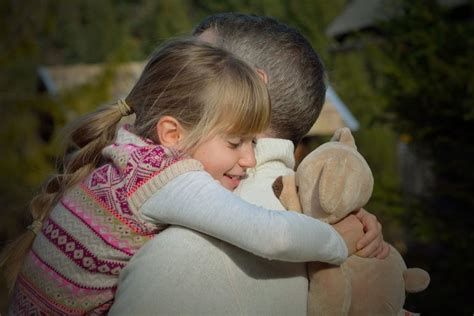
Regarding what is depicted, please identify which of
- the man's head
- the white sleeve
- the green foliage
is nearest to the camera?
the white sleeve

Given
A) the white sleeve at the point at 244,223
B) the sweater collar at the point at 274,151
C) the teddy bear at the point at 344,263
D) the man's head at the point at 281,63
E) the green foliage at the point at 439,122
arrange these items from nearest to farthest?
the white sleeve at the point at 244,223 → the teddy bear at the point at 344,263 → the sweater collar at the point at 274,151 → the man's head at the point at 281,63 → the green foliage at the point at 439,122

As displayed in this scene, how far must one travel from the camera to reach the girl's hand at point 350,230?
1.92 meters

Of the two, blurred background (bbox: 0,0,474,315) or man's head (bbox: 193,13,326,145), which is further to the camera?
blurred background (bbox: 0,0,474,315)

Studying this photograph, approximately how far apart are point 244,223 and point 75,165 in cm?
78

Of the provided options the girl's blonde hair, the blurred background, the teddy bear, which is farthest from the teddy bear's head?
the blurred background

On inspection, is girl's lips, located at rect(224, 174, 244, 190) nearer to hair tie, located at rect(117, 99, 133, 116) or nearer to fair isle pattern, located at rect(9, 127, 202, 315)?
fair isle pattern, located at rect(9, 127, 202, 315)

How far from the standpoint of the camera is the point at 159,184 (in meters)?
1.87

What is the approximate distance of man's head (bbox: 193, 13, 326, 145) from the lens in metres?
2.20

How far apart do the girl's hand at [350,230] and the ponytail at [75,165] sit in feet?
2.39

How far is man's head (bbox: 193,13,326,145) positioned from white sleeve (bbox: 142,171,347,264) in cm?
46

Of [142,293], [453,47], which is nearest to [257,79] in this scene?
[142,293]

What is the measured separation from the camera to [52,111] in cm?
1199

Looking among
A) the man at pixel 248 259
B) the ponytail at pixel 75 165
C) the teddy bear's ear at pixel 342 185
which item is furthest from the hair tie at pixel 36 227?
the teddy bear's ear at pixel 342 185

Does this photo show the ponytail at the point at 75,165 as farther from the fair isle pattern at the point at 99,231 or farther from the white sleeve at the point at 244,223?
the white sleeve at the point at 244,223
